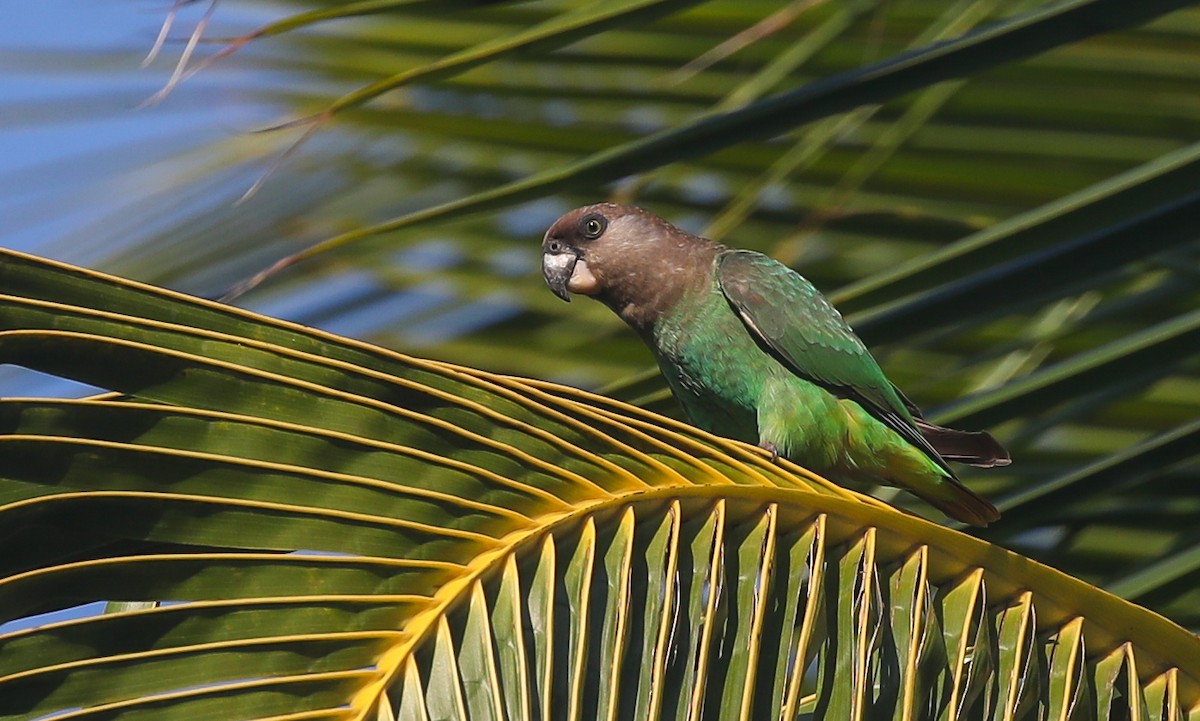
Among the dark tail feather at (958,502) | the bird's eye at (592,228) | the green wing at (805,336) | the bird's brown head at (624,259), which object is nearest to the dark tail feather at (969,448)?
the dark tail feather at (958,502)

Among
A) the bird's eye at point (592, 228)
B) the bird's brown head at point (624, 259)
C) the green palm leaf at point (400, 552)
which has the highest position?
the bird's eye at point (592, 228)

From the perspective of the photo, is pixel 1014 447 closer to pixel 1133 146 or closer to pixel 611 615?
pixel 1133 146

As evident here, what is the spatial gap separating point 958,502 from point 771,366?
49cm

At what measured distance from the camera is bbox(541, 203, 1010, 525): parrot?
2732 mm

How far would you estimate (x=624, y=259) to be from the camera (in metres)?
2.99

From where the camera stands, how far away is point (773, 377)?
109 inches

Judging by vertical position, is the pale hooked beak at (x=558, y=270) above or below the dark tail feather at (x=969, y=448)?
above

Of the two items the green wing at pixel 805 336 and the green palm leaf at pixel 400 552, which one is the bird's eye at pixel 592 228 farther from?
the green palm leaf at pixel 400 552

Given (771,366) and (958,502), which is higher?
(771,366)

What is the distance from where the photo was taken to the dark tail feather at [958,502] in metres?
2.43

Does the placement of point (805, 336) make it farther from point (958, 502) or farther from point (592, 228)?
point (592, 228)

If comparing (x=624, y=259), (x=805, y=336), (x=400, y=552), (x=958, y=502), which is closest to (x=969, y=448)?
(x=958, y=502)

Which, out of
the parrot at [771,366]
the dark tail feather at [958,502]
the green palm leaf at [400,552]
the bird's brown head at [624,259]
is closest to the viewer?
the green palm leaf at [400,552]

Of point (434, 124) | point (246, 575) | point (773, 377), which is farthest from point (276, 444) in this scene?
point (434, 124)
